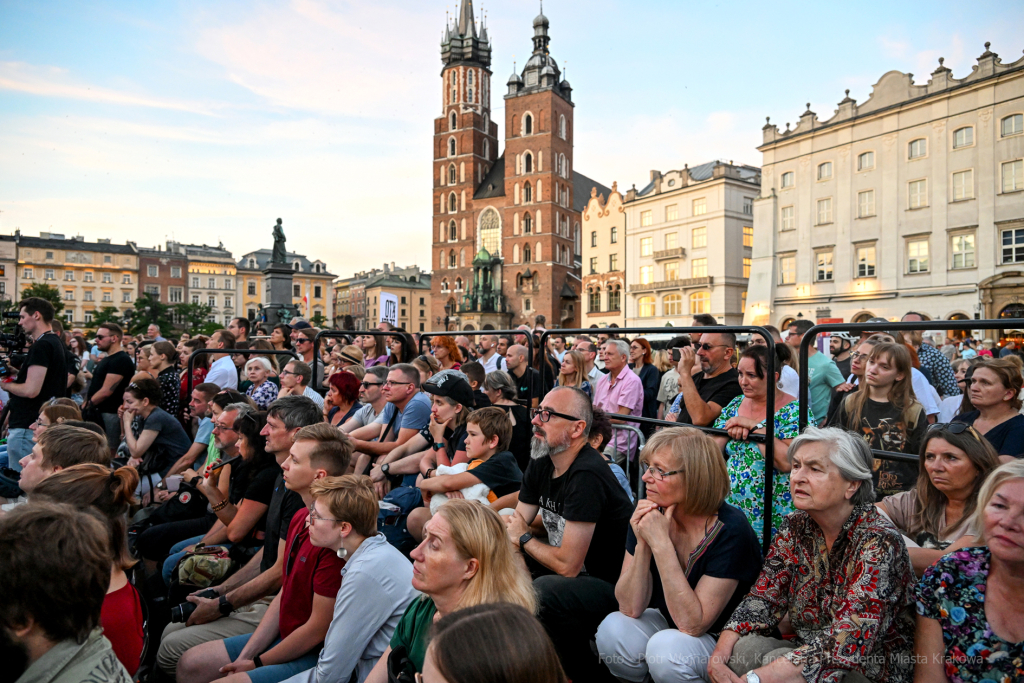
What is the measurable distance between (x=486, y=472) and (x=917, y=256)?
38034mm

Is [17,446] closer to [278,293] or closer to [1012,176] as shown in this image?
[278,293]

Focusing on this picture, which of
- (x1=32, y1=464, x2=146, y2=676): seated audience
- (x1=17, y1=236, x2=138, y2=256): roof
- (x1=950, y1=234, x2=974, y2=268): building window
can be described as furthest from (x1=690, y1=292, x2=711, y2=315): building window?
(x1=17, y1=236, x2=138, y2=256): roof

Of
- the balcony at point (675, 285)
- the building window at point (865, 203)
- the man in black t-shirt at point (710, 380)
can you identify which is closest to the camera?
the man in black t-shirt at point (710, 380)

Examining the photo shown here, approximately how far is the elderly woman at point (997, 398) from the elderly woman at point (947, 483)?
0.93 m

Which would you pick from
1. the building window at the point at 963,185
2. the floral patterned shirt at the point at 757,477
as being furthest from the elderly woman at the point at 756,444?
the building window at the point at 963,185

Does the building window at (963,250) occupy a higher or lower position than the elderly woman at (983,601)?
higher

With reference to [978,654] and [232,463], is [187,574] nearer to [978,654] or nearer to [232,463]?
[232,463]

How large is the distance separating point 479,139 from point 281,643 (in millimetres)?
80785

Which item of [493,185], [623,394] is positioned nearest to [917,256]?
[623,394]

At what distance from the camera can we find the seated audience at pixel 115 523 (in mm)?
2783

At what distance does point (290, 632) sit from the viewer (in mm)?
3467

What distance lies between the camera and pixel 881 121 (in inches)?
1405

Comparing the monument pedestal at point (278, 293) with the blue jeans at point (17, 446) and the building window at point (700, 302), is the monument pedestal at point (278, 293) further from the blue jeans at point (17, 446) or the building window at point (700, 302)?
the building window at point (700, 302)

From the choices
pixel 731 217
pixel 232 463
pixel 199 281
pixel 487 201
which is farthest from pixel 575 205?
pixel 232 463
